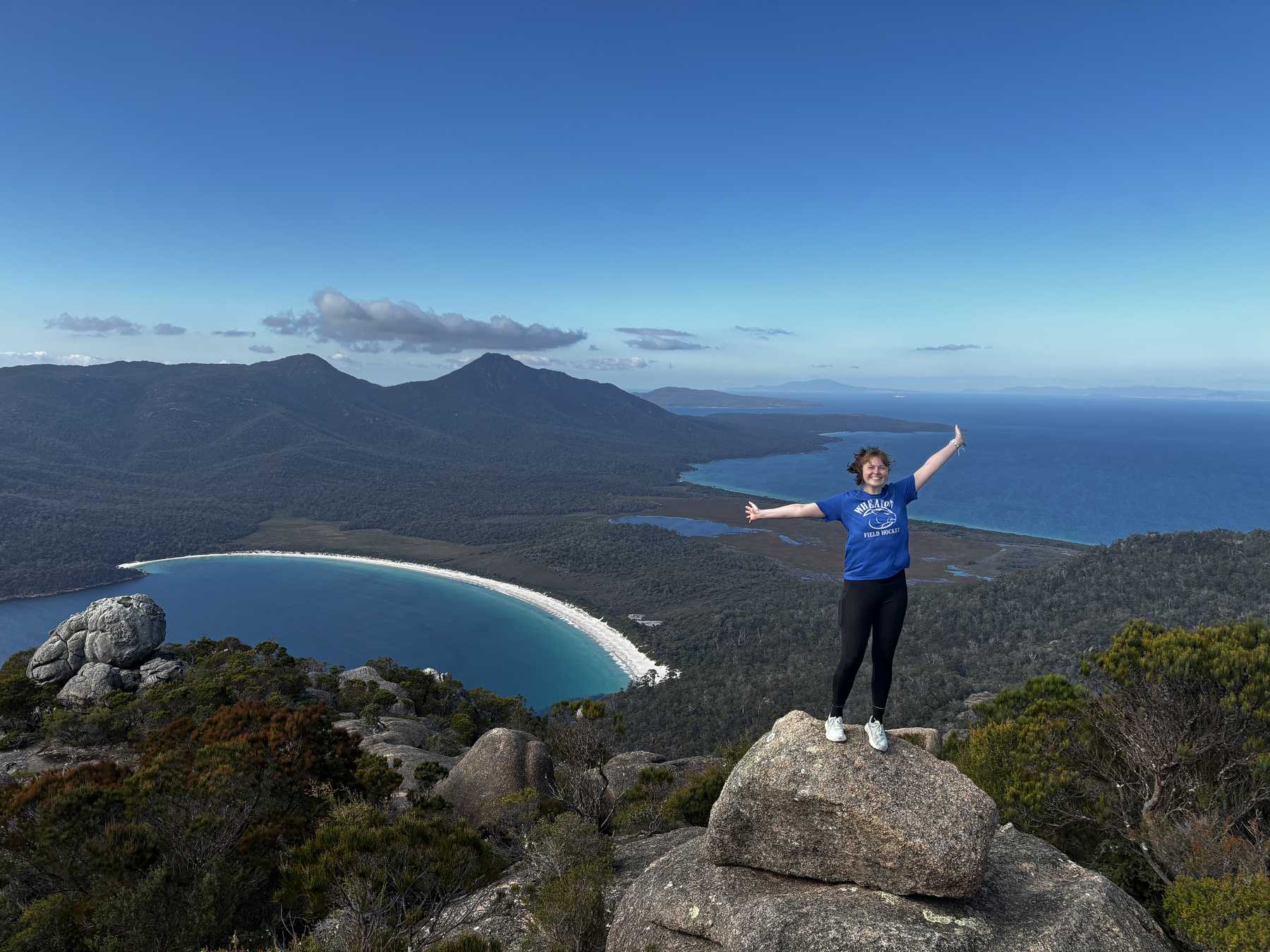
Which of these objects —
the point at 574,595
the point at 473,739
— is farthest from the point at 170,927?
the point at 574,595

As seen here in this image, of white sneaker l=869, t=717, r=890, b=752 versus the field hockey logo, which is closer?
the field hockey logo

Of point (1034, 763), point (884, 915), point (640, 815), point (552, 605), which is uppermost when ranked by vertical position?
point (884, 915)

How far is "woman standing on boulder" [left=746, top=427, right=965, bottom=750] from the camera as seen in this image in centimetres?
773

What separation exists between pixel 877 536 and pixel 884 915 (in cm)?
473

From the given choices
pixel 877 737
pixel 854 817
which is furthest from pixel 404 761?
pixel 877 737

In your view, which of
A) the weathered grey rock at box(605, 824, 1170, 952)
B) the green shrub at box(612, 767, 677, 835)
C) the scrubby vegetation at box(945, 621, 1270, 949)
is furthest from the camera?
the green shrub at box(612, 767, 677, 835)

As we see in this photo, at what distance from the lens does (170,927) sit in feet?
36.4

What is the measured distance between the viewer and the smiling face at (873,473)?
8188 mm

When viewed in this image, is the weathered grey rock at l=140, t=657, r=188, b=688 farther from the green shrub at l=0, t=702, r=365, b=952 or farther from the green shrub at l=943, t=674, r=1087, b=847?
the green shrub at l=943, t=674, r=1087, b=847

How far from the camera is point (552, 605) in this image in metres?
133

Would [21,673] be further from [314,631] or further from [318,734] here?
[314,631]

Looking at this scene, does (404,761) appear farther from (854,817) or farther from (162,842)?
(854,817)

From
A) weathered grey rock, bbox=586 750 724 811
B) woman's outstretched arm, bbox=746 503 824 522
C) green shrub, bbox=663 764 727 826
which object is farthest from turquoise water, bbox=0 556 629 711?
woman's outstretched arm, bbox=746 503 824 522

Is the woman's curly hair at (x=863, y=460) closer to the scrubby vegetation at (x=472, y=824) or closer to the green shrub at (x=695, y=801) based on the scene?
the scrubby vegetation at (x=472, y=824)
